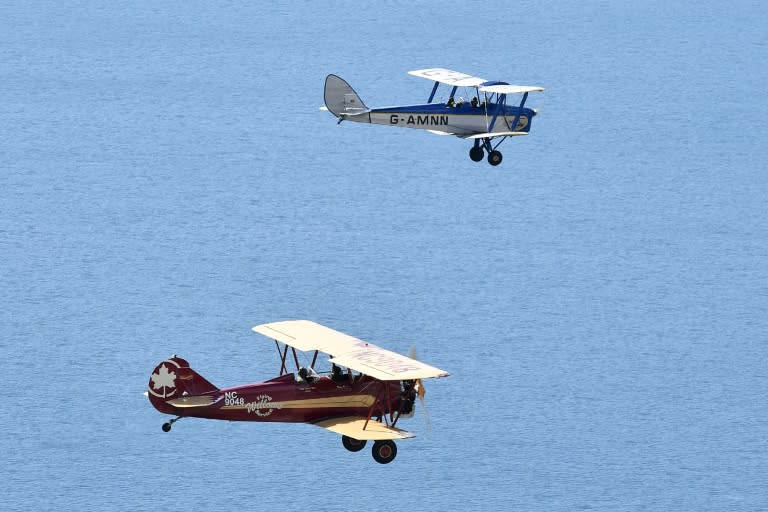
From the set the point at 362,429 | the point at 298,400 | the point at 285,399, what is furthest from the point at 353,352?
the point at 285,399

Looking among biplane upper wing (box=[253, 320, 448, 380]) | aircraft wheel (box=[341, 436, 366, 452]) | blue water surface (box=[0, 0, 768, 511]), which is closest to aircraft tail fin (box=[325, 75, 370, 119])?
biplane upper wing (box=[253, 320, 448, 380])

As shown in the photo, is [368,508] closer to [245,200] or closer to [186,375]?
[245,200]

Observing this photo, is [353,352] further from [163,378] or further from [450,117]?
[450,117]

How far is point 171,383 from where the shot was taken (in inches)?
2911

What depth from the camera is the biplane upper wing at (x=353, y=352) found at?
232ft

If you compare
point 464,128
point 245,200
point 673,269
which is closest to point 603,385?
point 673,269

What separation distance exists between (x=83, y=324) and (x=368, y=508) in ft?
140

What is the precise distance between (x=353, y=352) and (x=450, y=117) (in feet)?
90.9

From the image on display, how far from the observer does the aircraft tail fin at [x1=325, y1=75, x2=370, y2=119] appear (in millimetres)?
96562

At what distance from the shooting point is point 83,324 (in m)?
178

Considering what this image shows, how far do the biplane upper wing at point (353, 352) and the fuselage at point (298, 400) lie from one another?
151cm

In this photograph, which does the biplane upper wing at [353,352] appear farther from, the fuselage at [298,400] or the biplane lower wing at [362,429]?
the biplane lower wing at [362,429]

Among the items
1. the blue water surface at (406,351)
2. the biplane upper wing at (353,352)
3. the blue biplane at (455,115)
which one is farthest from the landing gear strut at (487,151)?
the blue water surface at (406,351)

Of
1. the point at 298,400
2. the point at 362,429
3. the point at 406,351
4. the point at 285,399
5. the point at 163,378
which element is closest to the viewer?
the point at 362,429
